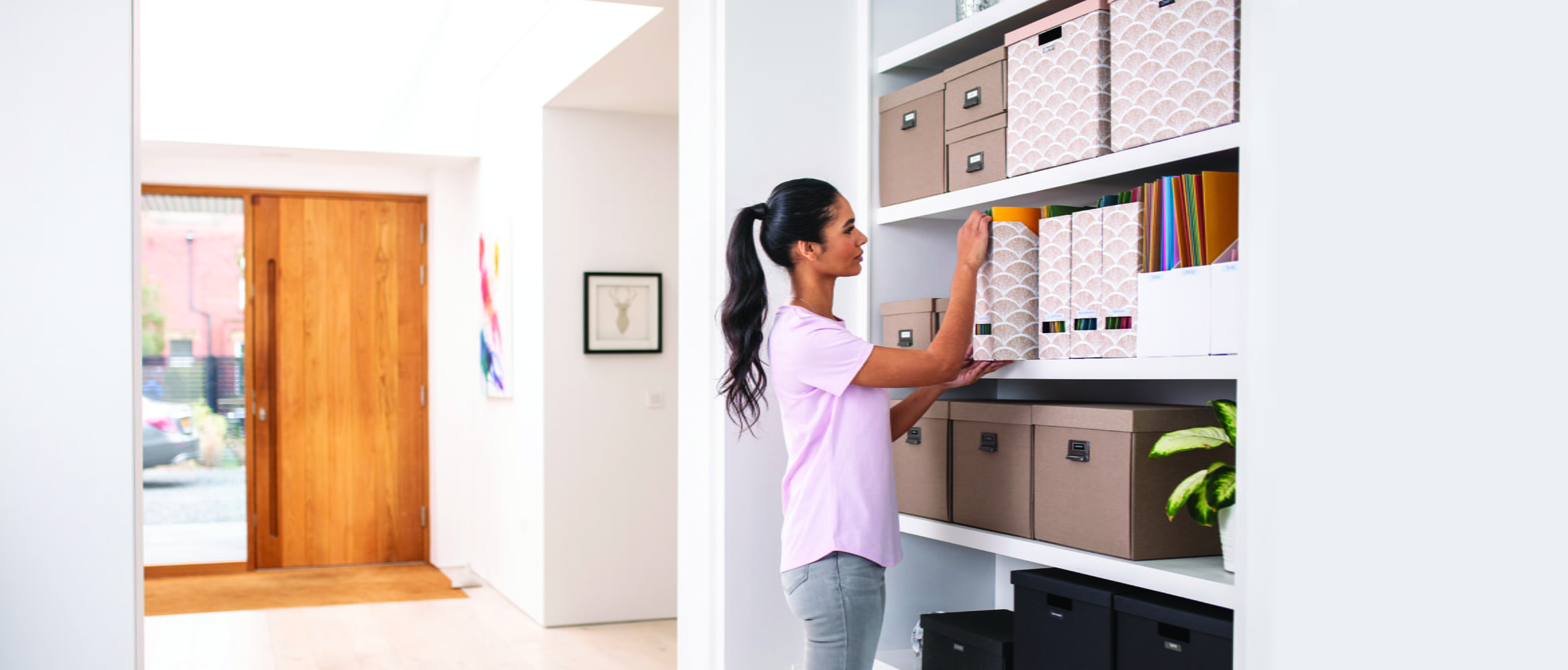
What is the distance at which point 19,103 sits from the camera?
5.75 ft

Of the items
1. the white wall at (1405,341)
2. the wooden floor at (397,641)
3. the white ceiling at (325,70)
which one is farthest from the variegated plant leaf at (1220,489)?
the white ceiling at (325,70)

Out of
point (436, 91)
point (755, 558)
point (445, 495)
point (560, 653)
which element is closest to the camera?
point (755, 558)

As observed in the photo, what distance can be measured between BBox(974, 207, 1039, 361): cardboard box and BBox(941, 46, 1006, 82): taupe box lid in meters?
0.29

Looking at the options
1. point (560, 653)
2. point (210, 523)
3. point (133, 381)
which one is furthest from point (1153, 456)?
point (210, 523)

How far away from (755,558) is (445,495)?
4.42 meters

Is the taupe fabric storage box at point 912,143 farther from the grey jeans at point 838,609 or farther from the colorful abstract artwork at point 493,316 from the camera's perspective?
the colorful abstract artwork at point 493,316

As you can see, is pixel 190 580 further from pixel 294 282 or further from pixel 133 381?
pixel 133 381

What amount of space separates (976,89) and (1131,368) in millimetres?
654

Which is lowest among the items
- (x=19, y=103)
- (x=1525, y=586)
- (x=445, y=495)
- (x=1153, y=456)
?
(x=445, y=495)

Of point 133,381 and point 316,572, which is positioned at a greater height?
point 133,381

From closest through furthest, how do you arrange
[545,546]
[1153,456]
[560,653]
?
[1153,456], [560,653], [545,546]

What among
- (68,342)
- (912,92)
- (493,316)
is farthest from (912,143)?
(493,316)

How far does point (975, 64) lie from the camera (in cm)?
201

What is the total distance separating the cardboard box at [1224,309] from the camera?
1.47 m
